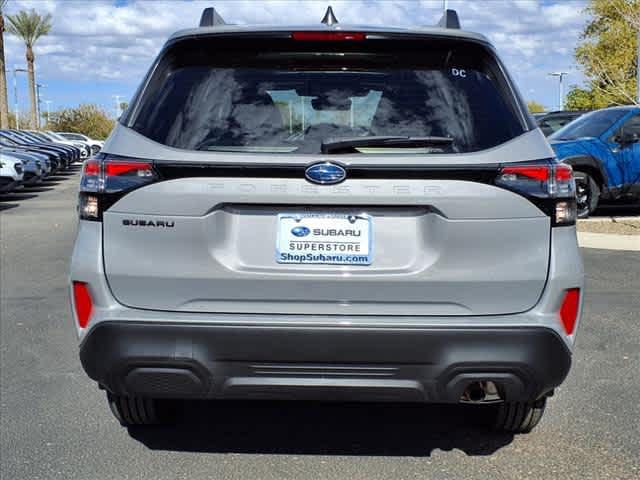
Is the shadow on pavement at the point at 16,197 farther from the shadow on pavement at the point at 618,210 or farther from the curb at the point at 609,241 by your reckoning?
the curb at the point at 609,241

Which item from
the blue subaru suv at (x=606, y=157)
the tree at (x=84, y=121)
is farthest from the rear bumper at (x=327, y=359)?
the tree at (x=84, y=121)

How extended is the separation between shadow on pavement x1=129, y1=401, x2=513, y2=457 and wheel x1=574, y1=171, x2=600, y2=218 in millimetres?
8801

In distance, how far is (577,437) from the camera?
3941mm

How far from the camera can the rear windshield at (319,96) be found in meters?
3.06

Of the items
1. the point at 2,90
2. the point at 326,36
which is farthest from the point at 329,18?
the point at 2,90

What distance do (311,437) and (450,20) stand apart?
6.84ft

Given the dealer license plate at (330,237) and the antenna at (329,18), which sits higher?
the antenna at (329,18)

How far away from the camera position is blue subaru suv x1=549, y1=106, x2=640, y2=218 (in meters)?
12.3

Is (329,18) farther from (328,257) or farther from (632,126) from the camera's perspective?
(632,126)

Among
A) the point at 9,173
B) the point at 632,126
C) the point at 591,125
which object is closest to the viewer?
the point at 632,126

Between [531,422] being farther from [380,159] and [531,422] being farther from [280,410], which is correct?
[380,159]

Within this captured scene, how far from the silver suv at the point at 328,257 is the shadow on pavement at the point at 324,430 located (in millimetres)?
836

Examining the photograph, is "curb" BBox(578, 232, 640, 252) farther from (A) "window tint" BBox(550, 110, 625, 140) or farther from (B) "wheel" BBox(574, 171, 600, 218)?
(A) "window tint" BBox(550, 110, 625, 140)

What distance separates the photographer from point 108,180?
3023mm
